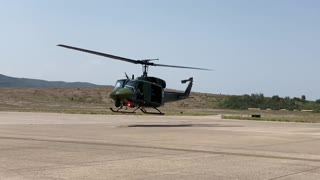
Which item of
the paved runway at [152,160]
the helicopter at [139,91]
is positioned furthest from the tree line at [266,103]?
the paved runway at [152,160]

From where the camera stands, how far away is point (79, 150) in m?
16.0

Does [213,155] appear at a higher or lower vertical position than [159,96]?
lower

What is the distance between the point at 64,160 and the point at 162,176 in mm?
3453

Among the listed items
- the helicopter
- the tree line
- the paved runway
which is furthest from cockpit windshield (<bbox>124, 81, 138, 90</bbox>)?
the tree line

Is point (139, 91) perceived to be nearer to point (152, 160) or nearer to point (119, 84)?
point (119, 84)

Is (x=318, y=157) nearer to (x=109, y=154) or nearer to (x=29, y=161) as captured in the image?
(x=109, y=154)

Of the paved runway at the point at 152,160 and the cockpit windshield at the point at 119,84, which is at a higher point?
the cockpit windshield at the point at 119,84

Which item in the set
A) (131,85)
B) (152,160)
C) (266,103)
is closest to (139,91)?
(131,85)

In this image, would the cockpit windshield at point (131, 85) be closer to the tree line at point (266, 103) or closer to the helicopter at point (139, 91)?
the helicopter at point (139, 91)

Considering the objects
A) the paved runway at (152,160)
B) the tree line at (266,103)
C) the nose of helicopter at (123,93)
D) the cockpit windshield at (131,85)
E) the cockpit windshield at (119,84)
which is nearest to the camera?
the paved runway at (152,160)

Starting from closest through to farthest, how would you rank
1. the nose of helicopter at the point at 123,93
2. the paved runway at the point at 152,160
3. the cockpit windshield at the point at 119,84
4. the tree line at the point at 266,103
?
the paved runway at the point at 152,160
the nose of helicopter at the point at 123,93
the cockpit windshield at the point at 119,84
the tree line at the point at 266,103

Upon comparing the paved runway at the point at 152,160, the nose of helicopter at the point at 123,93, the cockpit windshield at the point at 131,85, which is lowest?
the paved runway at the point at 152,160

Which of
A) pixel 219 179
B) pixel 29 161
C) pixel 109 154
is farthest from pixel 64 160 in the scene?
pixel 219 179

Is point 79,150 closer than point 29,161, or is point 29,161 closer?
point 29,161
